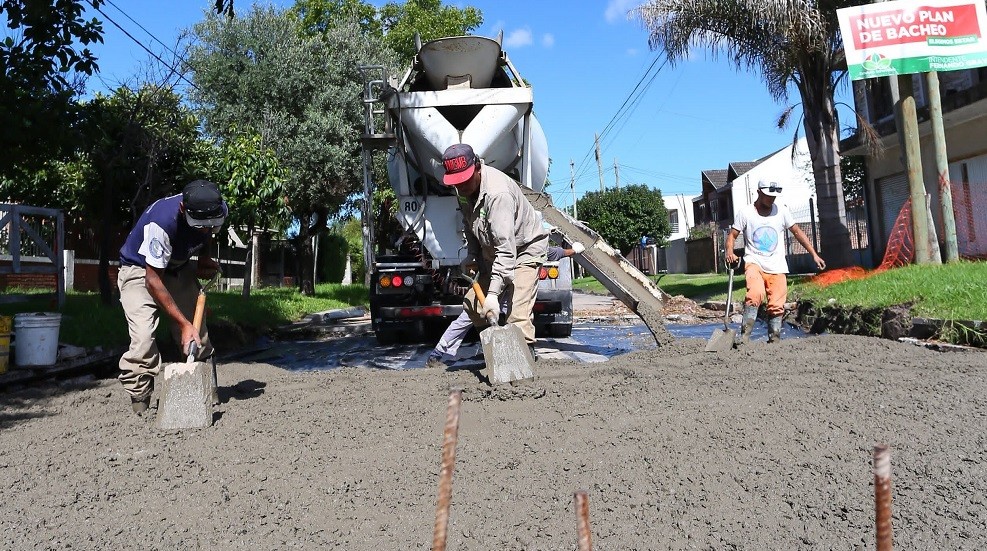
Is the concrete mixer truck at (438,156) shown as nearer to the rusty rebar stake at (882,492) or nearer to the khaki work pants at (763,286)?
the khaki work pants at (763,286)

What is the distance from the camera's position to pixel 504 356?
5277 millimetres

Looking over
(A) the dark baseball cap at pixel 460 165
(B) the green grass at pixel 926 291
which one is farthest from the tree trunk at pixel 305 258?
(A) the dark baseball cap at pixel 460 165

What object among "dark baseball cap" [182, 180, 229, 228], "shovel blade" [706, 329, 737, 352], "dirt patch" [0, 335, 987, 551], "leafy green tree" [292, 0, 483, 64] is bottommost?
"dirt patch" [0, 335, 987, 551]

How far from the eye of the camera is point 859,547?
268cm

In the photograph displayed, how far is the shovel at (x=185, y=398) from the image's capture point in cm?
466

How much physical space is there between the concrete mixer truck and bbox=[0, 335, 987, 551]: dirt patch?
3.68 meters

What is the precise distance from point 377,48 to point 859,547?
69.1 feet

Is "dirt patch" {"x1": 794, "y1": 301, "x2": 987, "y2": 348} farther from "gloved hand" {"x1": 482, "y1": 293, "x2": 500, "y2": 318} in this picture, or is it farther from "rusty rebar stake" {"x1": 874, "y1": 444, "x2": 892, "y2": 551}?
"rusty rebar stake" {"x1": 874, "y1": 444, "x2": 892, "y2": 551}

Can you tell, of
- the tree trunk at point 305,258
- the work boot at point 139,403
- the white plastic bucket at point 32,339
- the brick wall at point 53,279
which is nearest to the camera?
the work boot at point 139,403

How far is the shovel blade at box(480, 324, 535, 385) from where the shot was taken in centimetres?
525

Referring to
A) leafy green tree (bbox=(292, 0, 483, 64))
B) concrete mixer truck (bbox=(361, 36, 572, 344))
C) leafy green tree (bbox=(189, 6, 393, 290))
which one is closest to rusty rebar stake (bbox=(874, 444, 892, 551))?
concrete mixer truck (bbox=(361, 36, 572, 344))

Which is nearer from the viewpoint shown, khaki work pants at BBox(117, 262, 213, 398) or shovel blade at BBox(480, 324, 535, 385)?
khaki work pants at BBox(117, 262, 213, 398)

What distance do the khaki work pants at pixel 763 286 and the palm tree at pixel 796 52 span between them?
314 inches

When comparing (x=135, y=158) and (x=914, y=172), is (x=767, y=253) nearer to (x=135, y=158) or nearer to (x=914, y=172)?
(x=914, y=172)
